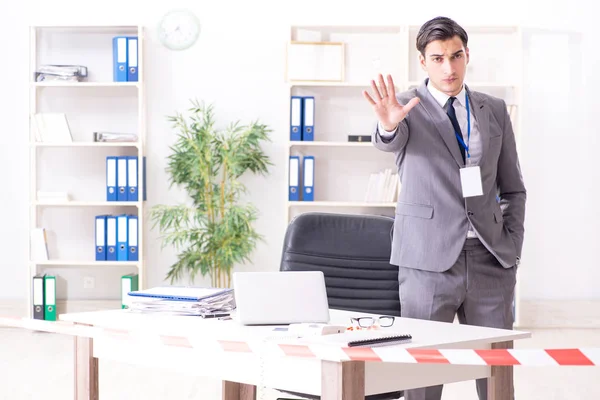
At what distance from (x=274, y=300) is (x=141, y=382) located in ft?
8.44

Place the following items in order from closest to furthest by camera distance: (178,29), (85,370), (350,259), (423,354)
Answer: (423,354) < (85,370) < (350,259) < (178,29)

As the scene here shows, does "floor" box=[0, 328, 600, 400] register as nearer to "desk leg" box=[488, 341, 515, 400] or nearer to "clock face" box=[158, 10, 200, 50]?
"desk leg" box=[488, 341, 515, 400]

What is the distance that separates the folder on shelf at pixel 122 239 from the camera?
5953 mm

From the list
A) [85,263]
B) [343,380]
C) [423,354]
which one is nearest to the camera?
[343,380]

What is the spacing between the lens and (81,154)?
6309 millimetres

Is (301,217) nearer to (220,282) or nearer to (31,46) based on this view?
(220,282)

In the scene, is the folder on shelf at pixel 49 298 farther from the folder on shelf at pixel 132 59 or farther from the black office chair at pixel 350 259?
the black office chair at pixel 350 259

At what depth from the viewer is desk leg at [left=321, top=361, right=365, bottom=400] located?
1661mm

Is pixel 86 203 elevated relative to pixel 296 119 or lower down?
lower down

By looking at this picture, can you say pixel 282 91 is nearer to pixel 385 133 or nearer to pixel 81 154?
pixel 81 154

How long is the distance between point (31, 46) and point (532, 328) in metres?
4.17

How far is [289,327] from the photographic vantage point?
197cm

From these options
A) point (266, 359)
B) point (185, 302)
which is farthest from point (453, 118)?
point (266, 359)

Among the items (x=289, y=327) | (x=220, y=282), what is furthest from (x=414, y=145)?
(x=220, y=282)
